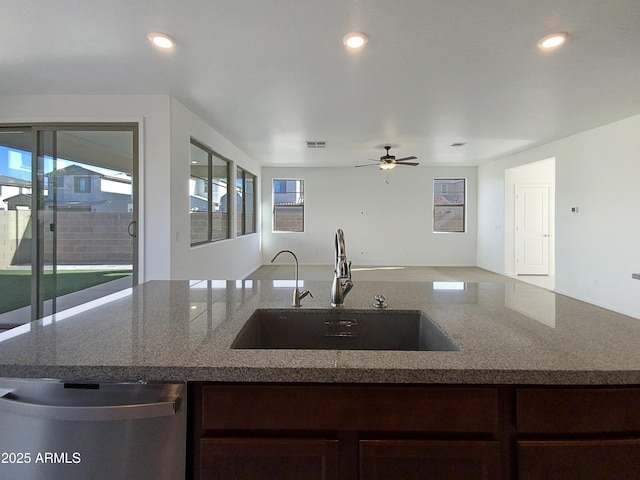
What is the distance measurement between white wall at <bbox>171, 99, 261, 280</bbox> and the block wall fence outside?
51cm

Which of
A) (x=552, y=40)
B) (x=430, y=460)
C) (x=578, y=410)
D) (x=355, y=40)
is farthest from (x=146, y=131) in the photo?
(x=578, y=410)

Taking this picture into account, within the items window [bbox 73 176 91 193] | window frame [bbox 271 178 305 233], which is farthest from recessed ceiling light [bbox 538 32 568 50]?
window frame [bbox 271 178 305 233]

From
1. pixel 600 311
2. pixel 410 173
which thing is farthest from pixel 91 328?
pixel 410 173

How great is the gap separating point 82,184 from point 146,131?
0.95m

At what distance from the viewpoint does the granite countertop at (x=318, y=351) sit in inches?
32.7

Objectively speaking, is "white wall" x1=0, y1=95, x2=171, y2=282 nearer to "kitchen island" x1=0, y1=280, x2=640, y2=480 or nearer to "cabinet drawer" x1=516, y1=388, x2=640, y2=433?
"kitchen island" x1=0, y1=280, x2=640, y2=480

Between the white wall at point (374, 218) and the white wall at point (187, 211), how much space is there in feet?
9.66

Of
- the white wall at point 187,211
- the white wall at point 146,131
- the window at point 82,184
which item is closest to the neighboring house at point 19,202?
the window at point 82,184

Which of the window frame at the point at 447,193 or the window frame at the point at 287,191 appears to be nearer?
the window frame at the point at 447,193

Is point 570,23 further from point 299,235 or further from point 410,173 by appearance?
point 299,235

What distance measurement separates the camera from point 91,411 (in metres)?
0.81

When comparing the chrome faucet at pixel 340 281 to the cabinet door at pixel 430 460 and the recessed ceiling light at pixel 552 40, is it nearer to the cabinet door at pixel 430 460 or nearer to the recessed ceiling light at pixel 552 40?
the cabinet door at pixel 430 460

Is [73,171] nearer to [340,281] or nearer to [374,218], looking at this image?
[340,281]

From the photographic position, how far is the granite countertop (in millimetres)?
830
